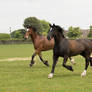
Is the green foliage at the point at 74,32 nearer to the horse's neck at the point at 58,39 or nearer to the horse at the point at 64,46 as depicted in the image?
the horse at the point at 64,46

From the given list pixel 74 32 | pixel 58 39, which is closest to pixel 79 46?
pixel 58 39

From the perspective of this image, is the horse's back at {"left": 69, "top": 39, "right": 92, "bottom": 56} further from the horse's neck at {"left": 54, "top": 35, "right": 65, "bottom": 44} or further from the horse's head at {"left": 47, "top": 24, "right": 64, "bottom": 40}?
the horse's head at {"left": 47, "top": 24, "right": 64, "bottom": 40}

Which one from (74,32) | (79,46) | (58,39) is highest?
(58,39)

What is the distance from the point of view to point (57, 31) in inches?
416

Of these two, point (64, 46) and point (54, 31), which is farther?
point (64, 46)

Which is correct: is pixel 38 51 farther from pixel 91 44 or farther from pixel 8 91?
pixel 8 91

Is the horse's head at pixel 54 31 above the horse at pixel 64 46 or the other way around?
above

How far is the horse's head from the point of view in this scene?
10055 millimetres

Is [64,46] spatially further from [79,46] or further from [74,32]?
[74,32]

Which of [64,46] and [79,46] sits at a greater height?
[64,46]

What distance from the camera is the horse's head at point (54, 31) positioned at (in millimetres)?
10055

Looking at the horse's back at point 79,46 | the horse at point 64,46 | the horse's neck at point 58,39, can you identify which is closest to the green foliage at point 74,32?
the horse's back at point 79,46

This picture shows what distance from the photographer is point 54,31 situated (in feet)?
33.9

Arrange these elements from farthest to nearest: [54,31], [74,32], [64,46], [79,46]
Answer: [74,32] < [79,46] < [64,46] < [54,31]
